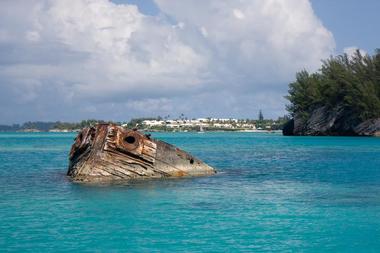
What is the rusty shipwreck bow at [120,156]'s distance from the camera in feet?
Result: 92.8

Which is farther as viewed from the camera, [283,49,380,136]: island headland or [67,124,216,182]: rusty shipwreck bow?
[283,49,380,136]: island headland

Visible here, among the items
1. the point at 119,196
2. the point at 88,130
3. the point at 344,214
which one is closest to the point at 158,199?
the point at 119,196

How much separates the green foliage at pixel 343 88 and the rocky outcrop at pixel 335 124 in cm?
102

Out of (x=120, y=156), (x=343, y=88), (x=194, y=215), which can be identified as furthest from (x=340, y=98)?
(x=194, y=215)

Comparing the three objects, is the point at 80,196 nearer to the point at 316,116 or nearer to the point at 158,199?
the point at 158,199

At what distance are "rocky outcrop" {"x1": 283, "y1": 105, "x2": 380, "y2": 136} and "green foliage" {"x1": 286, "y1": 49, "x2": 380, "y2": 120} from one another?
1.02 m

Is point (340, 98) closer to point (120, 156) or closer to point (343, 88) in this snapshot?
point (343, 88)

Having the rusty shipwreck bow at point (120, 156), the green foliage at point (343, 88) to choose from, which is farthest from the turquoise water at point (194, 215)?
the green foliage at point (343, 88)

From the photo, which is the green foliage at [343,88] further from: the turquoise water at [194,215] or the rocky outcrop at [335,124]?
the turquoise water at [194,215]

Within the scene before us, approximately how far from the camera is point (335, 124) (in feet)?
360

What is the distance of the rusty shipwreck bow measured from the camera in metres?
28.3

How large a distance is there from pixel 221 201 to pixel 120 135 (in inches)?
327

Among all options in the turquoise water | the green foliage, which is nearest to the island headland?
the green foliage

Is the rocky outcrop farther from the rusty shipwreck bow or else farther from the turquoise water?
the rusty shipwreck bow
